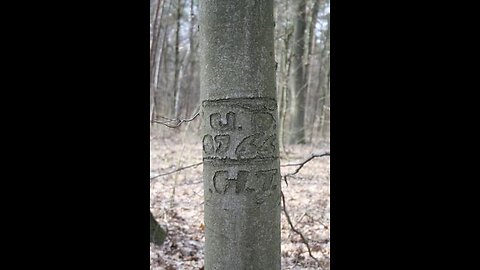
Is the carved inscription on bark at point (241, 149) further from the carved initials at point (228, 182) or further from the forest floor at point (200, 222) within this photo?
the forest floor at point (200, 222)

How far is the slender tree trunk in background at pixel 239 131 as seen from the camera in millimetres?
2191

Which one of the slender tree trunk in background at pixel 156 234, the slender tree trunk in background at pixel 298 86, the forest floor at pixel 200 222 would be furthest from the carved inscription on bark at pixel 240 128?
the slender tree trunk in background at pixel 298 86

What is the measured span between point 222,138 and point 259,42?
1.65 ft

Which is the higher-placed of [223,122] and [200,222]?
[223,122]

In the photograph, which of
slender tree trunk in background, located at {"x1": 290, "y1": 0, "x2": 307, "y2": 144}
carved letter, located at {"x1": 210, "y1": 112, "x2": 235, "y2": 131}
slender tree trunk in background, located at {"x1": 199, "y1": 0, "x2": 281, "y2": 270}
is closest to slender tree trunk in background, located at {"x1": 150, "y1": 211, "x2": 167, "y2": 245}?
slender tree trunk in background, located at {"x1": 199, "y1": 0, "x2": 281, "y2": 270}

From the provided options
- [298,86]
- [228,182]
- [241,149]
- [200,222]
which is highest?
[298,86]

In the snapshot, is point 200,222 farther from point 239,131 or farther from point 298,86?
point 298,86

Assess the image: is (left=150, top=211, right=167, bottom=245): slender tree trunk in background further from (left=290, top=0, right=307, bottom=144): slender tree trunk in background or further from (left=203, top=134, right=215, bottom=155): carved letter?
(left=290, top=0, right=307, bottom=144): slender tree trunk in background

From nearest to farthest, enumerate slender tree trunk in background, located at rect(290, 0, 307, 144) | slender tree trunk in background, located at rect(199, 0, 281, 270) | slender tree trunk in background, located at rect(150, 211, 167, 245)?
1. slender tree trunk in background, located at rect(199, 0, 281, 270)
2. slender tree trunk in background, located at rect(150, 211, 167, 245)
3. slender tree trunk in background, located at rect(290, 0, 307, 144)

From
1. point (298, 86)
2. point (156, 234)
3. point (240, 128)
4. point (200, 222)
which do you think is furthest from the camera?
point (298, 86)

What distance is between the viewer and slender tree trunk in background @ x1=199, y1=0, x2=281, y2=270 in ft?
7.19

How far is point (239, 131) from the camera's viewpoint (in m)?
2.22

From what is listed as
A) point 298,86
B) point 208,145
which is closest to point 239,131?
point 208,145

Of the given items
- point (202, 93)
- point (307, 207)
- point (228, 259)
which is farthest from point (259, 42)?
point (307, 207)
